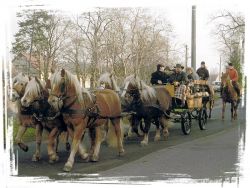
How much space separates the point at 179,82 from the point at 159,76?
2.23 ft

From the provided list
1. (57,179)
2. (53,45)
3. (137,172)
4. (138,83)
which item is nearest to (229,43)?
(138,83)

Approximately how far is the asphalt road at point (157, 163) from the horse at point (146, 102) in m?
0.52

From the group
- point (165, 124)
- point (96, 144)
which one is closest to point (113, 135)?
point (96, 144)

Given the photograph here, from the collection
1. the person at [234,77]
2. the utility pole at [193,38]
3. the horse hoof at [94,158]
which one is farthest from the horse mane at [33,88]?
the person at [234,77]

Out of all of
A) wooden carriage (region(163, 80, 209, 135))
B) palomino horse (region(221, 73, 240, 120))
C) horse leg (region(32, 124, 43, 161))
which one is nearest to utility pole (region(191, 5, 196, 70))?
wooden carriage (region(163, 80, 209, 135))

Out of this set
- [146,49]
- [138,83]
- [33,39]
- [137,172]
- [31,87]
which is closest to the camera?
[137,172]

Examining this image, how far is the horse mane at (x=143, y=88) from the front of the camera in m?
10.2

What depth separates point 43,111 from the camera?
841 centimetres

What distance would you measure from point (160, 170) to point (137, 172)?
1.40 feet

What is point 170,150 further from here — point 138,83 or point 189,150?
point 138,83

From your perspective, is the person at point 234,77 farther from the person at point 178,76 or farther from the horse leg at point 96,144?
the horse leg at point 96,144

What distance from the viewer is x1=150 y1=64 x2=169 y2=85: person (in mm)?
12398

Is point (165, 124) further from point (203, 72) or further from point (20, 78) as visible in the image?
point (20, 78)

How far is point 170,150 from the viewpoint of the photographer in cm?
966
